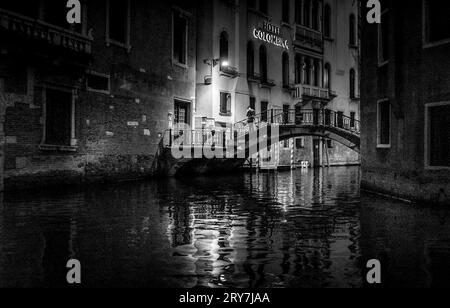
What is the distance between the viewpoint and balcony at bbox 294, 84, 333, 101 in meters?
32.9

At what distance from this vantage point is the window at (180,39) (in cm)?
2381

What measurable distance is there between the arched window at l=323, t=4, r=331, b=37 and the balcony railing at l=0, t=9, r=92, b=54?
931 inches

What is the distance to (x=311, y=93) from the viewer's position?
1329 inches

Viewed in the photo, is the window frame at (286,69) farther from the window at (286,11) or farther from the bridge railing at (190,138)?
the bridge railing at (190,138)

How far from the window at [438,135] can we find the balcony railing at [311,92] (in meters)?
21.1

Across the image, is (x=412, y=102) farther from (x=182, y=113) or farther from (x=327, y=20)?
(x=327, y=20)

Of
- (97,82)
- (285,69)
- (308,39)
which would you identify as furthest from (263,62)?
(97,82)

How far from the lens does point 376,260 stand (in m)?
5.84

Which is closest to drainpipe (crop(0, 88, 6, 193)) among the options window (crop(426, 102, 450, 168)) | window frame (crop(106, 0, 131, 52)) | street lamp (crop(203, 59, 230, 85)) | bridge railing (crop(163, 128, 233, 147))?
window frame (crop(106, 0, 131, 52))

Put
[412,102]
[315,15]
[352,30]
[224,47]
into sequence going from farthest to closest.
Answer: [352,30], [315,15], [224,47], [412,102]

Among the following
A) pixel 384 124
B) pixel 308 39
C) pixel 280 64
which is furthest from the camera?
pixel 308 39

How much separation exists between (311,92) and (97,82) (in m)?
19.3
